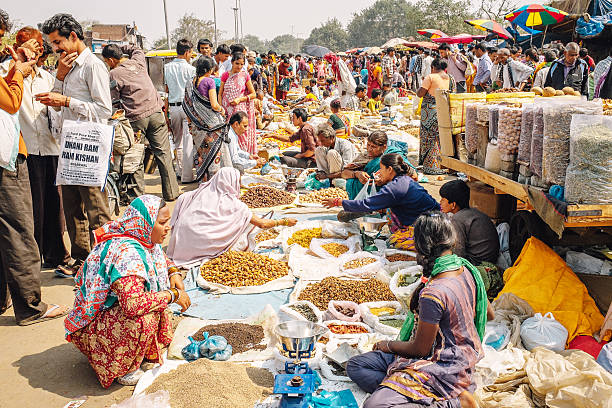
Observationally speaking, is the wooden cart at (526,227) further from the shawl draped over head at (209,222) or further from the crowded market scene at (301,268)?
the shawl draped over head at (209,222)

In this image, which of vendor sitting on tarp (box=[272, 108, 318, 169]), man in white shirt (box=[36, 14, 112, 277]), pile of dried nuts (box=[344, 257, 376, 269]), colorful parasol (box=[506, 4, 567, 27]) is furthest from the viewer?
colorful parasol (box=[506, 4, 567, 27])

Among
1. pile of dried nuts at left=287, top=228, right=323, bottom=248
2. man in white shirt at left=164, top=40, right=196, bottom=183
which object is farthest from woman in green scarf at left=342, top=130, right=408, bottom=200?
man in white shirt at left=164, top=40, right=196, bottom=183

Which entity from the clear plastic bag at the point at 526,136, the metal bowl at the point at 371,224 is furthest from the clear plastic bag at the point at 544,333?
the metal bowl at the point at 371,224

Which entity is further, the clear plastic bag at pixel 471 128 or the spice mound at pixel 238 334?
the clear plastic bag at pixel 471 128

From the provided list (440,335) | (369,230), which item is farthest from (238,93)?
(440,335)

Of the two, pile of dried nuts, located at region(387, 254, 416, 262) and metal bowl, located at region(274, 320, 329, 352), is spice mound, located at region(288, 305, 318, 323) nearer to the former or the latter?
metal bowl, located at region(274, 320, 329, 352)

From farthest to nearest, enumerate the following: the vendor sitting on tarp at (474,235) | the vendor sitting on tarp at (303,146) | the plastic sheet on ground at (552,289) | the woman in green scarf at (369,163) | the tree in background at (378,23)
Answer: the tree in background at (378,23), the vendor sitting on tarp at (303,146), the woman in green scarf at (369,163), the vendor sitting on tarp at (474,235), the plastic sheet on ground at (552,289)

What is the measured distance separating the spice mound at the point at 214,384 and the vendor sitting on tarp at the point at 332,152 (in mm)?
3863

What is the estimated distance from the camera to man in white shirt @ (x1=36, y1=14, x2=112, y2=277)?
3785 mm

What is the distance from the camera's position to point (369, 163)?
531 cm

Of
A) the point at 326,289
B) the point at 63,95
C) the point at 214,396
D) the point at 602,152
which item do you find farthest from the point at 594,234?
the point at 63,95

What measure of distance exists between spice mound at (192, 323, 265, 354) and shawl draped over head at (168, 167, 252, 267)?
1216 millimetres

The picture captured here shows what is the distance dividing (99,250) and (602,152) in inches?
106

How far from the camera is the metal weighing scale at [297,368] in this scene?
2229 mm
